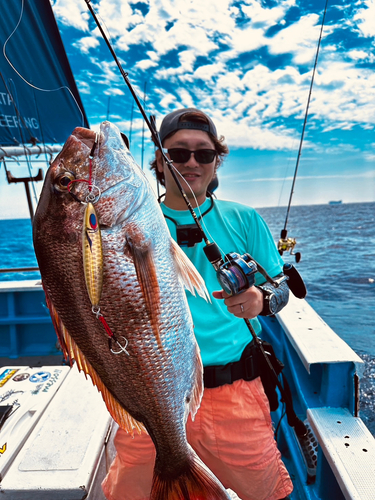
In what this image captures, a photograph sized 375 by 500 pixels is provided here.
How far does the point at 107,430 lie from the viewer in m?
2.07

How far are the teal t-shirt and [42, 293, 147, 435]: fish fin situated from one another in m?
0.61

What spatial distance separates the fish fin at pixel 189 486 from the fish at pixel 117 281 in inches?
0.6

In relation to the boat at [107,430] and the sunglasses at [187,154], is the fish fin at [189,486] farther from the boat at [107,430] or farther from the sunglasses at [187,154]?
the sunglasses at [187,154]

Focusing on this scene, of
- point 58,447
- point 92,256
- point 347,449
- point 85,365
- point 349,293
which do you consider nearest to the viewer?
point 92,256

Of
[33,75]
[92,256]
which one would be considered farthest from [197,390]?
[33,75]

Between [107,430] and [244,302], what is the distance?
1440 millimetres

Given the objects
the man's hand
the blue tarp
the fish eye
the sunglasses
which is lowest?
the man's hand

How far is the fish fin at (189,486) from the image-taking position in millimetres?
1356

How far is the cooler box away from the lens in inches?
64.4

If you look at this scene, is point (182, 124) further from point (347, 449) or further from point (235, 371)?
point (347, 449)

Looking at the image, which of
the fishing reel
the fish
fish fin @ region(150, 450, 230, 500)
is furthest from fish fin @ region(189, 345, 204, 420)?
the fishing reel

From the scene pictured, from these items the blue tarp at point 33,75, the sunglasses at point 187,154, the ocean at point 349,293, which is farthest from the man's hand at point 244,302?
the blue tarp at point 33,75

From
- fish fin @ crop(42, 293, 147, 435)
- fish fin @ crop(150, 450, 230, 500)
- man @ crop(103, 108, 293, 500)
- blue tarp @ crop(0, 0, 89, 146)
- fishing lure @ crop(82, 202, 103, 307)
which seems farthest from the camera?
blue tarp @ crop(0, 0, 89, 146)

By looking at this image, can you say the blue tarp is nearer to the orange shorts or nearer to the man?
the man
